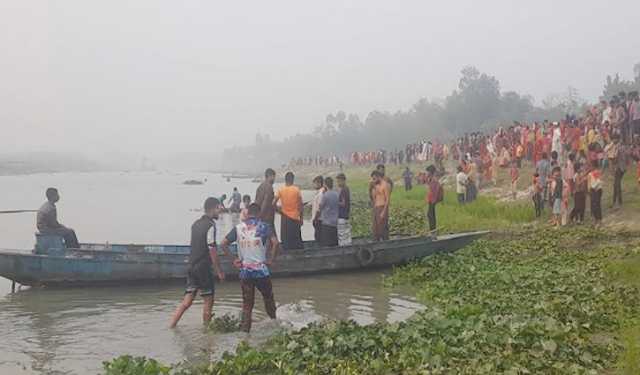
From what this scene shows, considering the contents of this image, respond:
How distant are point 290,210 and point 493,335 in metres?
6.85

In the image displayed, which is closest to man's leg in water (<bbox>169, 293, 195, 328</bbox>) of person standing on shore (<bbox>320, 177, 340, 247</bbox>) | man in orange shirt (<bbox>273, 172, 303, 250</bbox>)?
man in orange shirt (<bbox>273, 172, 303, 250</bbox>)

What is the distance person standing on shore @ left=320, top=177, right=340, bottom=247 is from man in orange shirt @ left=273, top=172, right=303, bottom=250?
2.42ft

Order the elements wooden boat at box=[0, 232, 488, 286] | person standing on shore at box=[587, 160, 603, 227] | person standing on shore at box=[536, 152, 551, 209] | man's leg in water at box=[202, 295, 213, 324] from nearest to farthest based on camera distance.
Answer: man's leg in water at box=[202, 295, 213, 324]
wooden boat at box=[0, 232, 488, 286]
person standing on shore at box=[587, 160, 603, 227]
person standing on shore at box=[536, 152, 551, 209]

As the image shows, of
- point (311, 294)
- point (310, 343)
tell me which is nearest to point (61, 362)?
point (310, 343)

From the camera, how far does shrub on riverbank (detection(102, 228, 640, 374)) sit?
6.37 m

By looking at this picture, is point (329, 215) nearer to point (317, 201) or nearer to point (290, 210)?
point (317, 201)

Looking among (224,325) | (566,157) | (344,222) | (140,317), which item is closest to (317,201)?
(344,222)

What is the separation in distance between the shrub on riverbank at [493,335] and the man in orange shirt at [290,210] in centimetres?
353

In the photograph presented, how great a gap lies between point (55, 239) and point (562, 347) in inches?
412

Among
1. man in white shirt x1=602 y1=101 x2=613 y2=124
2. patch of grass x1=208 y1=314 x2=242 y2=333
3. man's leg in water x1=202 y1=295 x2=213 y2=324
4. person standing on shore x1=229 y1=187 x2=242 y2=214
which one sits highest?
man in white shirt x1=602 y1=101 x2=613 y2=124

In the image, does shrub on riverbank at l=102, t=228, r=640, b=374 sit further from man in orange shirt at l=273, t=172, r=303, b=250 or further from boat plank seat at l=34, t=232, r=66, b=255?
boat plank seat at l=34, t=232, r=66, b=255

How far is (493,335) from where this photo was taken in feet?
22.8

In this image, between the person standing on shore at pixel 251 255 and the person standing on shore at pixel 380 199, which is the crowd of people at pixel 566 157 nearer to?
the person standing on shore at pixel 380 199

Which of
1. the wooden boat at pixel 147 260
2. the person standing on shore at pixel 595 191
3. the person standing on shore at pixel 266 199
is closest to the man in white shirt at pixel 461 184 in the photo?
the person standing on shore at pixel 595 191
